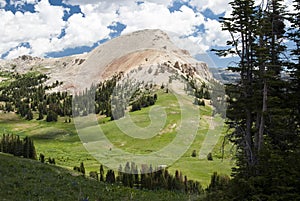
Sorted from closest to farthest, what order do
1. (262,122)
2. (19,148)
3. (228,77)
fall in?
(262,122)
(228,77)
(19,148)

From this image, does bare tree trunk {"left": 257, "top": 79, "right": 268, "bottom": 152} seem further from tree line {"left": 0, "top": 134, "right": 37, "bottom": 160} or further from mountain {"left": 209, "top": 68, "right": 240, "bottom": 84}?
tree line {"left": 0, "top": 134, "right": 37, "bottom": 160}

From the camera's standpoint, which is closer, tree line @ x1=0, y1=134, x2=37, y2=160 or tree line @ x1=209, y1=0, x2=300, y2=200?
tree line @ x1=209, y1=0, x2=300, y2=200

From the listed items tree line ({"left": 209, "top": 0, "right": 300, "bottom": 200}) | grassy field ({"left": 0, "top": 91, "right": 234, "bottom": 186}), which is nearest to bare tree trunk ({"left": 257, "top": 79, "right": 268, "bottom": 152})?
tree line ({"left": 209, "top": 0, "right": 300, "bottom": 200})

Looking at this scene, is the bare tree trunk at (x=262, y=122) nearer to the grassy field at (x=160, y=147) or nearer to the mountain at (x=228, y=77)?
the mountain at (x=228, y=77)

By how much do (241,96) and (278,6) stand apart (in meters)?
8.42

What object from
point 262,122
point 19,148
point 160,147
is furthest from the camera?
point 160,147

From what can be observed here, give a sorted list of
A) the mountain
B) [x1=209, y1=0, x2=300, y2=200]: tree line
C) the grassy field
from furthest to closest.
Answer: the grassy field, the mountain, [x1=209, y1=0, x2=300, y2=200]: tree line

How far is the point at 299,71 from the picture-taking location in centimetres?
2536

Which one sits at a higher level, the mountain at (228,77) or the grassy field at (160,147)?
the mountain at (228,77)

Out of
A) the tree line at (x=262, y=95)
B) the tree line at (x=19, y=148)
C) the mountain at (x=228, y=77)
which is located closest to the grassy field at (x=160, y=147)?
the tree line at (x=19, y=148)

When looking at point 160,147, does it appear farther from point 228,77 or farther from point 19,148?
point 228,77

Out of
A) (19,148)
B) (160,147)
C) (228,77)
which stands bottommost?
(160,147)

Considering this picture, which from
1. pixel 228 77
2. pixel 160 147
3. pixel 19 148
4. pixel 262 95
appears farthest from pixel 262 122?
pixel 160 147

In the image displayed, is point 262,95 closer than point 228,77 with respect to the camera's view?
Yes
